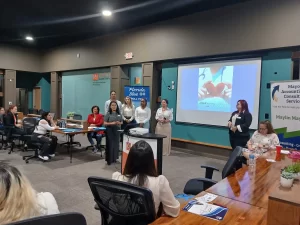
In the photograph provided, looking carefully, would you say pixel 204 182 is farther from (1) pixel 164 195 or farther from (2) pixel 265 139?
(2) pixel 265 139

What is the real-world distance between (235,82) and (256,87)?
1.58ft

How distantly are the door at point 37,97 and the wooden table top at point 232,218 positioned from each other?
11.3m

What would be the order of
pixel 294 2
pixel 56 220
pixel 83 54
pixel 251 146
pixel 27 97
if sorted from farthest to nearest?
pixel 27 97 → pixel 83 54 → pixel 294 2 → pixel 251 146 → pixel 56 220

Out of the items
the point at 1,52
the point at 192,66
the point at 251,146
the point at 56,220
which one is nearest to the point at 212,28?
the point at 192,66

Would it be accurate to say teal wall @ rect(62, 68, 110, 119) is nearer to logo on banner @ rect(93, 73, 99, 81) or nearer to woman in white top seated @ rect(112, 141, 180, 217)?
logo on banner @ rect(93, 73, 99, 81)

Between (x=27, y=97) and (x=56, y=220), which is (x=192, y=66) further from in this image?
(x=27, y=97)

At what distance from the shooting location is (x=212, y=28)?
17.9 feet

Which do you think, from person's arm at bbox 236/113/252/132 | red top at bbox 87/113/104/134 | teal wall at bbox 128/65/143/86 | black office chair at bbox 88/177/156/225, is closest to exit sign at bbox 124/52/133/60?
teal wall at bbox 128/65/143/86

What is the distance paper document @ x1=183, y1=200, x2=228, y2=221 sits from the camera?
143 centimetres

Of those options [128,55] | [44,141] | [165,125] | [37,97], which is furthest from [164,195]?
[37,97]

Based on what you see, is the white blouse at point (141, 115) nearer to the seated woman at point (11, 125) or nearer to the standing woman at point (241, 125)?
the standing woman at point (241, 125)

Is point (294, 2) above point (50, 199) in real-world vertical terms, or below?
above

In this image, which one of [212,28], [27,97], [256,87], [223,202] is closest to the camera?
[223,202]

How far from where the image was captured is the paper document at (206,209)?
4.68 feet
